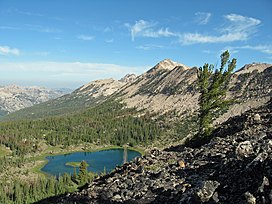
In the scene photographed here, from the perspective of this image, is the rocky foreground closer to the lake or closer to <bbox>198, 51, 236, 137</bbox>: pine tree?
<bbox>198, 51, 236, 137</bbox>: pine tree

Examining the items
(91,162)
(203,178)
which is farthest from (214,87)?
(91,162)

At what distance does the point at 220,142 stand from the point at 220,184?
17.2 meters

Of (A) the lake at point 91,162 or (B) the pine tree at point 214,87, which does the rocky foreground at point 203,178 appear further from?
(A) the lake at point 91,162

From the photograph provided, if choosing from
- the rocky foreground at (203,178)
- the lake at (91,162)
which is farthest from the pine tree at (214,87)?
the lake at (91,162)

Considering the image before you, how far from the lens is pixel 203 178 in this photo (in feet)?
88.3

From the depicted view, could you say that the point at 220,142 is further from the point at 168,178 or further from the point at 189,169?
the point at 168,178

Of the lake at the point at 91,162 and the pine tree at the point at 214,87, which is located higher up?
the pine tree at the point at 214,87

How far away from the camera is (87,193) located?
34562mm

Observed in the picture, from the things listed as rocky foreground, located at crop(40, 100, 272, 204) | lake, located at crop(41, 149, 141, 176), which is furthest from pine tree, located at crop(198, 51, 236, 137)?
lake, located at crop(41, 149, 141, 176)

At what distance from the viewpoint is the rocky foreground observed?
2128 cm

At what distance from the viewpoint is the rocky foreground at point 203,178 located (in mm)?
21281

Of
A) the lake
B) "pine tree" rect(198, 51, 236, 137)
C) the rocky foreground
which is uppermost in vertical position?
"pine tree" rect(198, 51, 236, 137)

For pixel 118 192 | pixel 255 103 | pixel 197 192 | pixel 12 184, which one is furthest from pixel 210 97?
pixel 255 103

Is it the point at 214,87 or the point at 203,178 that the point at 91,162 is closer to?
the point at 214,87
